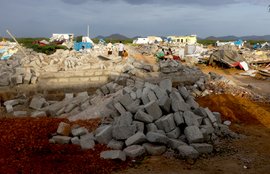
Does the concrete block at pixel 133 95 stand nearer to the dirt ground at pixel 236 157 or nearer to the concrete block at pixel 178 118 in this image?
the concrete block at pixel 178 118

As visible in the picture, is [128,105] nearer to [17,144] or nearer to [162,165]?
[162,165]

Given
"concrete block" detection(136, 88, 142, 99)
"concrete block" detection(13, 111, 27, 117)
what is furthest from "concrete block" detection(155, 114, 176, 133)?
"concrete block" detection(13, 111, 27, 117)

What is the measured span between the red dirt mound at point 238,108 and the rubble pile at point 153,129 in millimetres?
1944

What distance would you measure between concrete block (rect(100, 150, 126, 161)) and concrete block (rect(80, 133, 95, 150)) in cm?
57

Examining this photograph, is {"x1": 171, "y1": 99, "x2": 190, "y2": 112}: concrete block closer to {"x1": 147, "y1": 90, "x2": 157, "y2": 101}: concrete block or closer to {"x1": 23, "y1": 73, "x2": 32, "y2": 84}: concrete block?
{"x1": 147, "y1": 90, "x2": 157, "y2": 101}: concrete block

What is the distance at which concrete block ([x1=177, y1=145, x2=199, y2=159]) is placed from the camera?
Result: 7719 mm

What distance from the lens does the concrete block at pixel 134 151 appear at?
7629mm

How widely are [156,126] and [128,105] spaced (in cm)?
118

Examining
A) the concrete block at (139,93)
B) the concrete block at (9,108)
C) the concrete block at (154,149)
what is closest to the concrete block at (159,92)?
the concrete block at (139,93)

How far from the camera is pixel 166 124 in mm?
8422

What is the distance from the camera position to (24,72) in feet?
52.0

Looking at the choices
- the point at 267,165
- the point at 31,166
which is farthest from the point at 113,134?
the point at 267,165

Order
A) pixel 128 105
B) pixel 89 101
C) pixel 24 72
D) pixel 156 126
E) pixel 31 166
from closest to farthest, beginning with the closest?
pixel 31 166 → pixel 156 126 → pixel 128 105 → pixel 89 101 → pixel 24 72

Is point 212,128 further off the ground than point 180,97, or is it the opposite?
point 180,97
